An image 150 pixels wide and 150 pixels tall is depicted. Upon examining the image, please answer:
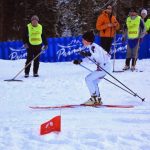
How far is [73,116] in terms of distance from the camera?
776 cm

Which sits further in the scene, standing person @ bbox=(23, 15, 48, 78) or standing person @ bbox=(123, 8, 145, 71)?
standing person @ bbox=(123, 8, 145, 71)

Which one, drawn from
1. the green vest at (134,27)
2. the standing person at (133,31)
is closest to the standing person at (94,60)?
the standing person at (133,31)

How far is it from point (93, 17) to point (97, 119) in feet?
86.9

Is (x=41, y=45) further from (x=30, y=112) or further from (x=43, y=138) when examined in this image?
(x=43, y=138)

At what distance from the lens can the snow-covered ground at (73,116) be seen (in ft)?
19.8

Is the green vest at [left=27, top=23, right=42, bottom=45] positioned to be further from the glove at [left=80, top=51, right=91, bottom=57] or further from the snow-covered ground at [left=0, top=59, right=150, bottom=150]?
the glove at [left=80, top=51, right=91, bottom=57]

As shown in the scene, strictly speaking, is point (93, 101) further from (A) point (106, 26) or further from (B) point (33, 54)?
(A) point (106, 26)

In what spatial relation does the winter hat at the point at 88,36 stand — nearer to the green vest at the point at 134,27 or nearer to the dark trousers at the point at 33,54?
→ the dark trousers at the point at 33,54

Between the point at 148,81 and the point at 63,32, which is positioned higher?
the point at 148,81

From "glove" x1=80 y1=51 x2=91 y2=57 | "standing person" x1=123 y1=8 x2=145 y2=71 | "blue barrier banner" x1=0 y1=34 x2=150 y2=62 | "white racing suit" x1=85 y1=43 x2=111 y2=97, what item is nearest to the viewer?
"glove" x1=80 y1=51 x2=91 y2=57

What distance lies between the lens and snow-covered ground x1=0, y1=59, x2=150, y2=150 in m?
6.03

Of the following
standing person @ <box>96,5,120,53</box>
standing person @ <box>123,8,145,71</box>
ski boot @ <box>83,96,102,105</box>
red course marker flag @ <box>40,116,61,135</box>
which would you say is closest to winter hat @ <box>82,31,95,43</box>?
ski boot @ <box>83,96,102,105</box>

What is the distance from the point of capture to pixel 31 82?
12461 millimetres

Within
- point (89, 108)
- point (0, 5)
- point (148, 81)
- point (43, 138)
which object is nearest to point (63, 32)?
point (0, 5)
